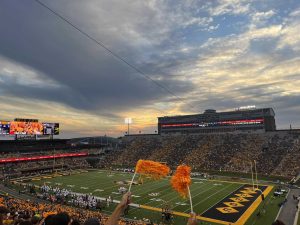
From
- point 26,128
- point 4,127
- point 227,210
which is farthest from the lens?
Result: point 26,128

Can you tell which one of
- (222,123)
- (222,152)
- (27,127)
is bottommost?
(222,152)

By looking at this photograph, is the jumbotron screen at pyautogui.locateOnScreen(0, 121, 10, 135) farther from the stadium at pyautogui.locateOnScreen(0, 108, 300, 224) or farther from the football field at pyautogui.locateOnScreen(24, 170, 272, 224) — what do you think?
the football field at pyautogui.locateOnScreen(24, 170, 272, 224)

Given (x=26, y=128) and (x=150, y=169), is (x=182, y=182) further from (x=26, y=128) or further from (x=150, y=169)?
(x=26, y=128)

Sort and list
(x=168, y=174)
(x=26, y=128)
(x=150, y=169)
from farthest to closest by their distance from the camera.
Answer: (x=26, y=128) < (x=168, y=174) < (x=150, y=169)

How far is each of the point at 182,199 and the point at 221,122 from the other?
5038cm

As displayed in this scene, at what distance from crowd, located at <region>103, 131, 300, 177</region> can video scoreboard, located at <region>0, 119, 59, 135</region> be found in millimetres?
17022

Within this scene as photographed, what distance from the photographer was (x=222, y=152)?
68125 millimetres

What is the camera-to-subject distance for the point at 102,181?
52.4 metres

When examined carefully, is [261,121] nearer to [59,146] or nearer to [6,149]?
[59,146]

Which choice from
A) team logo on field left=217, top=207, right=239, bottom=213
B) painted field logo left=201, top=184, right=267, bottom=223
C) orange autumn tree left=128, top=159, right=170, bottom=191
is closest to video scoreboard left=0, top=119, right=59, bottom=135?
painted field logo left=201, top=184, right=267, bottom=223

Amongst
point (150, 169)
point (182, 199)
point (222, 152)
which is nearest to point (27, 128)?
point (182, 199)

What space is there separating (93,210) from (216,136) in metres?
51.9

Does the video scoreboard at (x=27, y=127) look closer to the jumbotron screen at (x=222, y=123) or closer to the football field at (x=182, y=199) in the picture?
the football field at (x=182, y=199)

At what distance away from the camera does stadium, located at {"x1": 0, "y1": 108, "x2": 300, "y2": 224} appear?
106 ft
